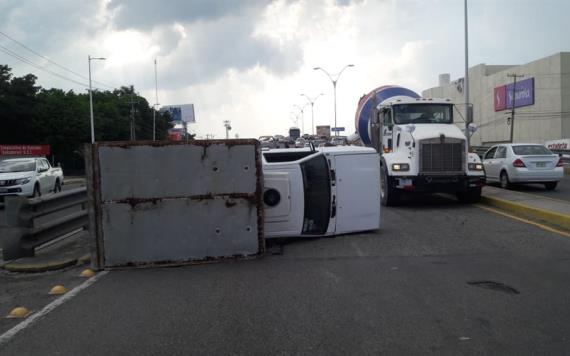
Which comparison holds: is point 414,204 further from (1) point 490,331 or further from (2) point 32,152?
(2) point 32,152

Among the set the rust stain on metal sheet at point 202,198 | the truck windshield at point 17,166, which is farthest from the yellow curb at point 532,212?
the truck windshield at point 17,166

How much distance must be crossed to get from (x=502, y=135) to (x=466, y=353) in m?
72.3

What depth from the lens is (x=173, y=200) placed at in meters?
8.27

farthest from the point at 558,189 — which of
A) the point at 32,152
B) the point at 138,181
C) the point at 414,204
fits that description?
the point at 32,152

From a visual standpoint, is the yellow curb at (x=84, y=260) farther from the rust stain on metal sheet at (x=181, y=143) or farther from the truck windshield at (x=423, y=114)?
the truck windshield at (x=423, y=114)

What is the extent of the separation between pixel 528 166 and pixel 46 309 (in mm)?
16482

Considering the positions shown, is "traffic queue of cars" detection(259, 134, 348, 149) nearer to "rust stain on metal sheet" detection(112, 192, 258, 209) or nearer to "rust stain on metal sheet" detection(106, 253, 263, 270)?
"rust stain on metal sheet" detection(112, 192, 258, 209)

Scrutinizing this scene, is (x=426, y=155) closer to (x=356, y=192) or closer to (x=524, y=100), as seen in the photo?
(x=356, y=192)

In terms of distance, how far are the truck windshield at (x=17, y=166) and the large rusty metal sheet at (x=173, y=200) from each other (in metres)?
14.4

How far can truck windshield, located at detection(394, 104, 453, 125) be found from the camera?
1582 centimetres

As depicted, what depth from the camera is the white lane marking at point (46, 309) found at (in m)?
5.38

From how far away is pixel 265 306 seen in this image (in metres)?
6.06

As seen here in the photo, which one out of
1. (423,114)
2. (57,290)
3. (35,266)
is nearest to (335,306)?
(57,290)

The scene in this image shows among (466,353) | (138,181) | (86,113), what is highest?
(86,113)
